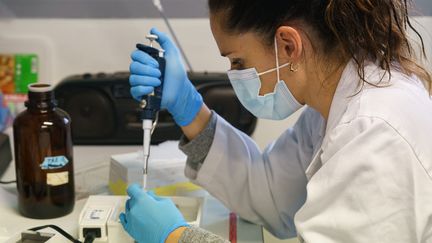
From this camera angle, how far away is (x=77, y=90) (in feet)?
5.07

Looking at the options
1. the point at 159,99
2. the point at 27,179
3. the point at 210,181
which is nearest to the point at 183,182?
the point at 210,181

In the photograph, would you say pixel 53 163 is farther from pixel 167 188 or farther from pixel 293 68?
pixel 293 68

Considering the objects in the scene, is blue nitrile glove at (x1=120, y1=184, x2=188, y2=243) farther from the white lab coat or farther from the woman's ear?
the woman's ear

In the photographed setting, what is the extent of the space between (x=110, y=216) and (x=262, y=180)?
0.32m

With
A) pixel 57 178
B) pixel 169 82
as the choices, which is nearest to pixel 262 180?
pixel 169 82

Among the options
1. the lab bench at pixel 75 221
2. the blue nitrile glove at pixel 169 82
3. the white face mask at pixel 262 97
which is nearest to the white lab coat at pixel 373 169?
the white face mask at pixel 262 97

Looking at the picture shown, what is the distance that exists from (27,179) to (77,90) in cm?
62

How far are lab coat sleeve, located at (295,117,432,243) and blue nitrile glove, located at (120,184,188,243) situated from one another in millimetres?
237

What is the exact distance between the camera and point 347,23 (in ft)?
2.57

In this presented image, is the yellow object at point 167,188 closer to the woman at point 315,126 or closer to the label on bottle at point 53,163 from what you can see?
the woman at point 315,126

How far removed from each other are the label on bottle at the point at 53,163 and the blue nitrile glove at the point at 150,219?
0.56 feet

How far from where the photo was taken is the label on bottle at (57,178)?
0.96 m

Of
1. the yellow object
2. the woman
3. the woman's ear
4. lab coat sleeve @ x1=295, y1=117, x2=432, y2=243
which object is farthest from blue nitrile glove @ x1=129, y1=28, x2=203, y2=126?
lab coat sleeve @ x1=295, y1=117, x2=432, y2=243

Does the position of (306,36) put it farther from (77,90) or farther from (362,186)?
(77,90)
